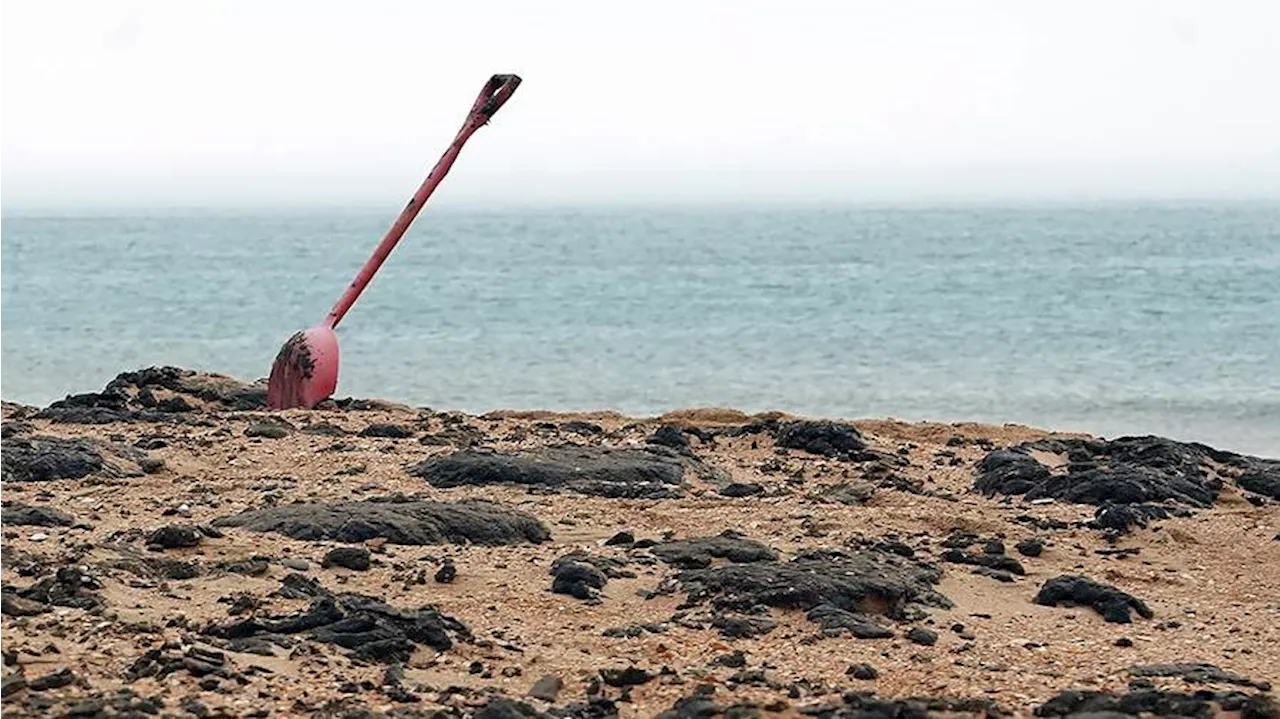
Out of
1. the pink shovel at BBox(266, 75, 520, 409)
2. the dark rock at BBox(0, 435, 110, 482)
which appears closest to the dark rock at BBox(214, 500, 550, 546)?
the dark rock at BBox(0, 435, 110, 482)

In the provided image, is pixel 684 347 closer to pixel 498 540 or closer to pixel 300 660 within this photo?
pixel 498 540

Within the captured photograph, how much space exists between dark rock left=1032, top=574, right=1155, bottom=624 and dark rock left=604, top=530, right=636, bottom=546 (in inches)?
64.6

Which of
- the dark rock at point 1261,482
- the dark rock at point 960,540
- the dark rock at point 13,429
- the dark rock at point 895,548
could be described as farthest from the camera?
the dark rock at point 1261,482

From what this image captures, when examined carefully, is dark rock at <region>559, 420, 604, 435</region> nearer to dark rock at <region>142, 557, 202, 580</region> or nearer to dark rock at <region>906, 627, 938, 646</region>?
dark rock at <region>142, 557, 202, 580</region>

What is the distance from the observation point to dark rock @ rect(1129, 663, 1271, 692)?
6227 millimetres

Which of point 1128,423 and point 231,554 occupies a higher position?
point 231,554

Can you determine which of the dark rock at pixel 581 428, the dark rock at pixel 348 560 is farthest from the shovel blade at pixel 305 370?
the dark rock at pixel 348 560

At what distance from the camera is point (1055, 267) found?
52906 millimetres

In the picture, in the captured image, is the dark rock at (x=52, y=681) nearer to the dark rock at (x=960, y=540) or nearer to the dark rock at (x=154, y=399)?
the dark rock at (x=960, y=540)

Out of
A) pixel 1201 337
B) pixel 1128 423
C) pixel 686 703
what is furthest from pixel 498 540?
pixel 1201 337

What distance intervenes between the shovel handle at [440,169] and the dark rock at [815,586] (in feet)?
15.7

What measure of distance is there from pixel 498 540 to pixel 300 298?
1333 inches

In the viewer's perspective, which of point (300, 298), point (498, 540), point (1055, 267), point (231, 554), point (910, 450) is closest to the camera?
point (231, 554)

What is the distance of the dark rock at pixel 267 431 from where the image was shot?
421 inches
